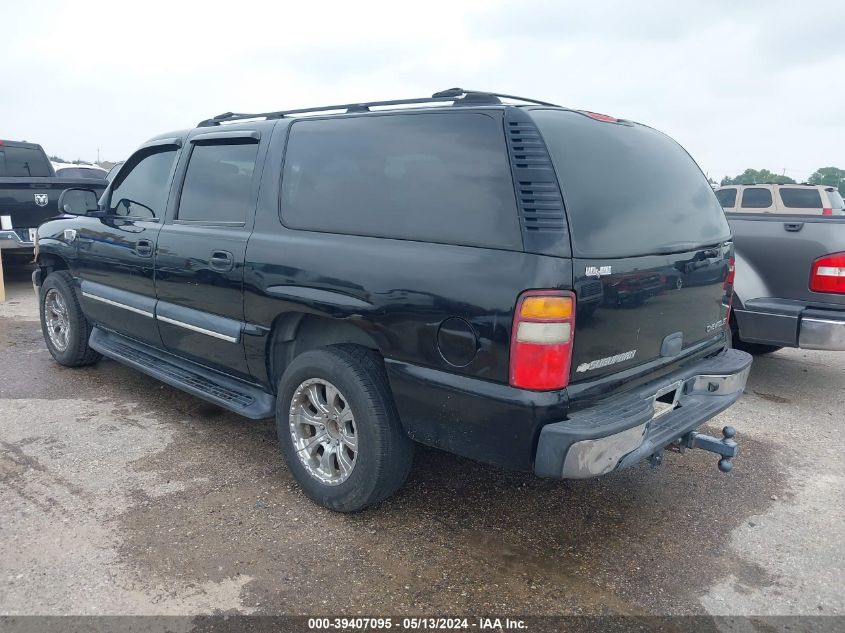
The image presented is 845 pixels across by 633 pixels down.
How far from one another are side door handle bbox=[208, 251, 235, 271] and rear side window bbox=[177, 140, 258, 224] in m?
0.19

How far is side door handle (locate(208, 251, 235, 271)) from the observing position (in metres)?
3.39

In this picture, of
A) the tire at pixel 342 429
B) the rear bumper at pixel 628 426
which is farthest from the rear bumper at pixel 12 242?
the rear bumper at pixel 628 426

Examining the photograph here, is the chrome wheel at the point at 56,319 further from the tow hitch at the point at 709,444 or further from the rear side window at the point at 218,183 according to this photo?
the tow hitch at the point at 709,444

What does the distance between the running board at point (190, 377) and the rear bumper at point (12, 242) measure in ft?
13.9

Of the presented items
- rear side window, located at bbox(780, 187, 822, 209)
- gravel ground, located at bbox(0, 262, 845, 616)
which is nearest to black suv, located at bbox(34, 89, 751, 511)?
gravel ground, located at bbox(0, 262, 845, 616)

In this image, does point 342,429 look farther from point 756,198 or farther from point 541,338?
point 756,198

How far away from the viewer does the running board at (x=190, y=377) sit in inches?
137

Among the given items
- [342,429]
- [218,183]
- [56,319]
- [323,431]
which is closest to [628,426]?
[342,429]

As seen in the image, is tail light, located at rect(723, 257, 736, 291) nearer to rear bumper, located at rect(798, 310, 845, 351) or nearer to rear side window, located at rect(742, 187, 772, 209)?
rear bumper, located at rect(798, 310, 845, 351)

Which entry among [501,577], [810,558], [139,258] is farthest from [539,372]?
[139,258]

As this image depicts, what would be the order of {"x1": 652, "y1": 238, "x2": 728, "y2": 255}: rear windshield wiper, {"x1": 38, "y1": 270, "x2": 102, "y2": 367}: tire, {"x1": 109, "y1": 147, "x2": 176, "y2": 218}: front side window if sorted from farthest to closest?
{"x1": 38, "y1": 270, "x2": 102, "y2": 367}: tire → {"x1": 109, "y1": 147, "x2": 176, "y2": 218}: front side window → {"x1": 652, "y1": 238, "x2": 728, "y2": 255}: rear windshield wiper

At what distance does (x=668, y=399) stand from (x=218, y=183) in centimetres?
269

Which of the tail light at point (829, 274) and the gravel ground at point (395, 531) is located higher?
the tail light at point (829, 274)

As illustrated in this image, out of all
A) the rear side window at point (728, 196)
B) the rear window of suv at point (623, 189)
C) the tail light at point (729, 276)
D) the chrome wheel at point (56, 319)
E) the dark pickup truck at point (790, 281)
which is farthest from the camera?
the rear side window at point (728, 196)
